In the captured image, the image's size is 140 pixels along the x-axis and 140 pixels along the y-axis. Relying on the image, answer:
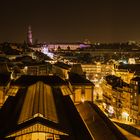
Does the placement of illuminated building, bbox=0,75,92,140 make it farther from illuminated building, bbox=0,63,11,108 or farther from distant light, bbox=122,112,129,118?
distant light, bbox=122,112,129,118

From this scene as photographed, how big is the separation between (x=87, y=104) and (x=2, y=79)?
563 cm

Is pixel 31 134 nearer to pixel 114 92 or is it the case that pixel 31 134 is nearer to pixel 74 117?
pixel 74 117

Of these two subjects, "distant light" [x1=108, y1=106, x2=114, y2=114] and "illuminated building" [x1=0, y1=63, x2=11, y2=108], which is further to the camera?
"distant light" [x1=108, y1=106, x2=114, y2=114]

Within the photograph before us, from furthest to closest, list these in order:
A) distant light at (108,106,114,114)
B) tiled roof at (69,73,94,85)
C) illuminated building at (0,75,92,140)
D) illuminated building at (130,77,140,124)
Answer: distant light at (108,106,114,114) < illuminated building at (130,77,140,124) < tiled roof at (69,73,94,85) < illuminated building at (0,75,92,140)

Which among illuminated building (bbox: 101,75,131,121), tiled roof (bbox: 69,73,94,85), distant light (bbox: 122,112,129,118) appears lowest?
distant light (bbox: 122,112,129,118)

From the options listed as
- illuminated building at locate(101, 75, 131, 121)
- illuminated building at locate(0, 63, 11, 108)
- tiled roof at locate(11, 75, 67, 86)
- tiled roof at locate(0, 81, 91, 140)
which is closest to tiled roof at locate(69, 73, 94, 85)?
tiled roof at locate(11, 75, 67, 86)

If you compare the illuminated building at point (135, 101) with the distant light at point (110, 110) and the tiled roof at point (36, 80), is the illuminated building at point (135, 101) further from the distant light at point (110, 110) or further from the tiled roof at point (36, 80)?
the tiled roof at point (36, 80)

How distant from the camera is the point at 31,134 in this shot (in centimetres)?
993

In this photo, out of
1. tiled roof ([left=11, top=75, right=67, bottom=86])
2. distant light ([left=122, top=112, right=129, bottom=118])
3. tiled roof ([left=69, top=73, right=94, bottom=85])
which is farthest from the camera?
distant light ([left=122, top=112, right=129, bottom=118])

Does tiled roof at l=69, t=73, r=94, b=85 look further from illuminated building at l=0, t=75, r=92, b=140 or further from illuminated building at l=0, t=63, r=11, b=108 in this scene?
illuminated building at l=0, t=75, r=92, b=140

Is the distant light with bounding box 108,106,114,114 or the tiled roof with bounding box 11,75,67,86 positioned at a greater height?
the tiled roof with bounding box 11,75,67,86

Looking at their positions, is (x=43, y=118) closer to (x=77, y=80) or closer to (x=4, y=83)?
(x=4, y=83)

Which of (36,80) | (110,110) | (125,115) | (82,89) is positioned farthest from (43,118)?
(110,110)

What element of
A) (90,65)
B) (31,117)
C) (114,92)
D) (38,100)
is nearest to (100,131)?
(38,100)
